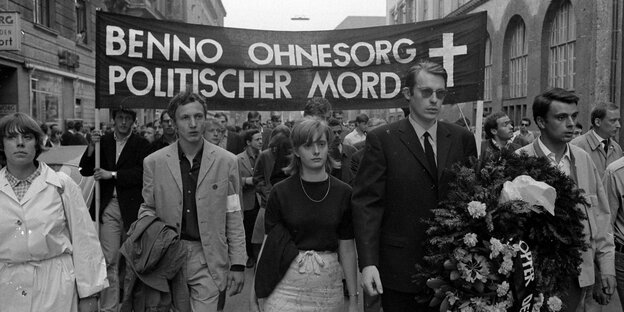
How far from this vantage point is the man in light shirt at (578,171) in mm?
4152

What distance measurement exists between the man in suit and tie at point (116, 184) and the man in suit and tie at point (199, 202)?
1.73 m

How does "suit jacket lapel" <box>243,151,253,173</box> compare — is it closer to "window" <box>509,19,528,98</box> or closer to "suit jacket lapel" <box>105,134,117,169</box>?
"suit jacket lapel" <box>105,134,117,169</box>

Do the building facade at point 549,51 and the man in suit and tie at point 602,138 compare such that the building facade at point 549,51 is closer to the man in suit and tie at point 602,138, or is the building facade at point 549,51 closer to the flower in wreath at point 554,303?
the man in suit and tie at point 602,138

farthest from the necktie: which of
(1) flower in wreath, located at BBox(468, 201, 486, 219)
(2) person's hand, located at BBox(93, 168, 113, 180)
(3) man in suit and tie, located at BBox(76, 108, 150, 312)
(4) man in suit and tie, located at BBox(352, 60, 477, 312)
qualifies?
(2) person's hand, located at BBox(93, 168, 113, 180)

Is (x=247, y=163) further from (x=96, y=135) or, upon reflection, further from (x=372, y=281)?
(x=372, y=281)

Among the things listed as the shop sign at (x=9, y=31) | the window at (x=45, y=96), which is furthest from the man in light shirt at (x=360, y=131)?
the window at (x=45, y=96)

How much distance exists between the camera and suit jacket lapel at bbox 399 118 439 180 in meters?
3.74

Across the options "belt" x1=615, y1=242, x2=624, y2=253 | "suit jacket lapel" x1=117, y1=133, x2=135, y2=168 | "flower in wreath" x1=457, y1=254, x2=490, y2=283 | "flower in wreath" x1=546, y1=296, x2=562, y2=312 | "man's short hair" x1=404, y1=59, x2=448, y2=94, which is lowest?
"flower in wreath" x1=546, y1=296, x2=562, y2=312

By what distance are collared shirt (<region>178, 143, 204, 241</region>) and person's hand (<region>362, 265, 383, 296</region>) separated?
53.7 inches

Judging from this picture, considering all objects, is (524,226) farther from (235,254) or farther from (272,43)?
(272,43)

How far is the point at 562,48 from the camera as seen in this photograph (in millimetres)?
22625

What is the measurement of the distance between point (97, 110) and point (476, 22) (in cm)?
400

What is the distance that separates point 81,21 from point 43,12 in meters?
4.41

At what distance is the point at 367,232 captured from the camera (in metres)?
3.67
